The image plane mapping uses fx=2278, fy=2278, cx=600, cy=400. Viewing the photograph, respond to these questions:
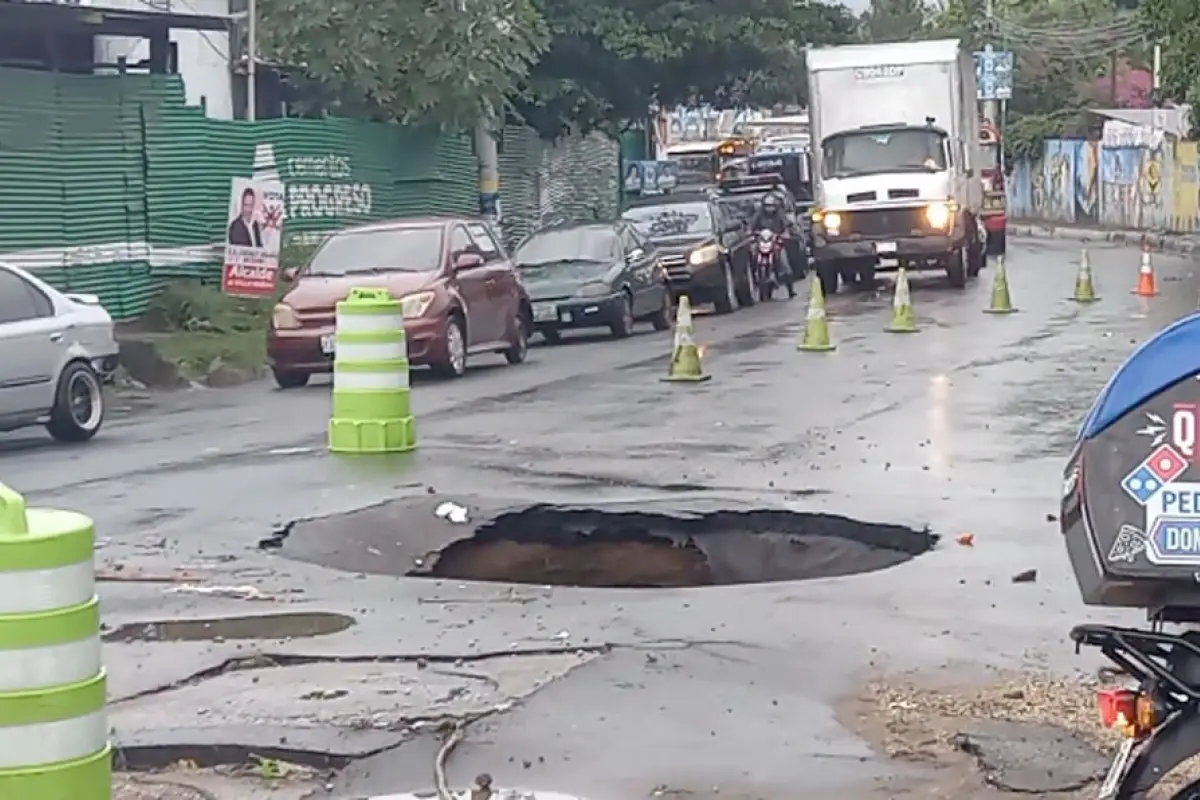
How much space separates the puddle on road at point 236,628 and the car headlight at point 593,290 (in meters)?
18.6

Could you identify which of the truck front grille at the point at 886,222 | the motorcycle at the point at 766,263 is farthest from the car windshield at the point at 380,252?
the truck front grille at the point at 886,222

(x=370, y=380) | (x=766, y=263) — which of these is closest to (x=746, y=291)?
(x=766, y=263)

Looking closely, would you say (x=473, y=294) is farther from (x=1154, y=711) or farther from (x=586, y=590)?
(x=1154, y=711)

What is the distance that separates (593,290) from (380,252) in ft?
18.4

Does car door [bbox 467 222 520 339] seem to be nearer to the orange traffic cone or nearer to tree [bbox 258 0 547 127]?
tree [bbox 258 0 547 127]

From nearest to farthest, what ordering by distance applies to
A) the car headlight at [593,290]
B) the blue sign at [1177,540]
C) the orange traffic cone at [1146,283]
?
the blue sign at [1177,540] → the car headlight at [593,290] → the orange traffic cone at [1146,283]

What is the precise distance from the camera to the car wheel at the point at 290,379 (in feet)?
75.9

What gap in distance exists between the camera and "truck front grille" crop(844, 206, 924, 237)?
36.3 m

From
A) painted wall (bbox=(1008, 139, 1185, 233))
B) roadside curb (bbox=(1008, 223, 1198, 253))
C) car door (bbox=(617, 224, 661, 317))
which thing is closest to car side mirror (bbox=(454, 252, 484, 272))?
car door (bbox=(617, 224, 661, 317))

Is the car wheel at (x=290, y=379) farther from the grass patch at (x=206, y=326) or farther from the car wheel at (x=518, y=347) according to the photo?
the car wheel at (x=518, y=347)

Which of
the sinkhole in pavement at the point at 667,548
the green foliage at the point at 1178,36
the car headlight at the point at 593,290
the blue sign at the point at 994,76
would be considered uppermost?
the blue sign at the point at 994,76

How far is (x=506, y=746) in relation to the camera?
7895 millimetres

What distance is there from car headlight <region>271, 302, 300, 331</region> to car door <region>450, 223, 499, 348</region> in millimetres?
1761

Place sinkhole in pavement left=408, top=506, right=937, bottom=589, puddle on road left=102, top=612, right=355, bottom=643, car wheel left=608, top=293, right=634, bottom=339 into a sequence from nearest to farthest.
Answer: puddle on road left=102, top=612, right=355, bottom=643 → sinkhole in pavement left=408, top=506, right=937, bottom=589 → car wheel left=608, top=293, right=634, bottom=339
